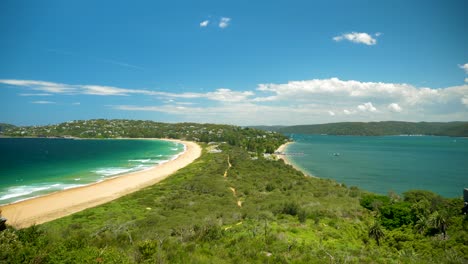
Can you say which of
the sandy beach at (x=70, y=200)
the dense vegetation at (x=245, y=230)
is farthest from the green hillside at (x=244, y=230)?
the sandy beach at (x=70, y=200)

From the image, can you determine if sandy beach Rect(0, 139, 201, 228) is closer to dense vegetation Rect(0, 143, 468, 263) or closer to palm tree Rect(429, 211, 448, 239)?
dense vegetation Rect(0, 143, 468, 263)

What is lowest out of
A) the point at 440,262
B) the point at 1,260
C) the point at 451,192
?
the point at 451,192

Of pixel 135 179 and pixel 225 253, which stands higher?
pixel 225 253

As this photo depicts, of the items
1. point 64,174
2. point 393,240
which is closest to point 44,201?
point 64,174

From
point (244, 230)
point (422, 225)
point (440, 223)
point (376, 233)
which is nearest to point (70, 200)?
point (244, 230)

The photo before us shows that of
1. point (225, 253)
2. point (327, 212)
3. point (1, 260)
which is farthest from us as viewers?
point (327, 212)

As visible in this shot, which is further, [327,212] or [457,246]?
[327,212]

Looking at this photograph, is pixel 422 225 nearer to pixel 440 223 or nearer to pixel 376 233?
pixel 440 223

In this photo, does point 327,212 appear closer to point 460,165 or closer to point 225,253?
point 225,253

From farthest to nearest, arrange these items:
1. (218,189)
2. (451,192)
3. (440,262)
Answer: (451,192), (218,189), (440,262)
